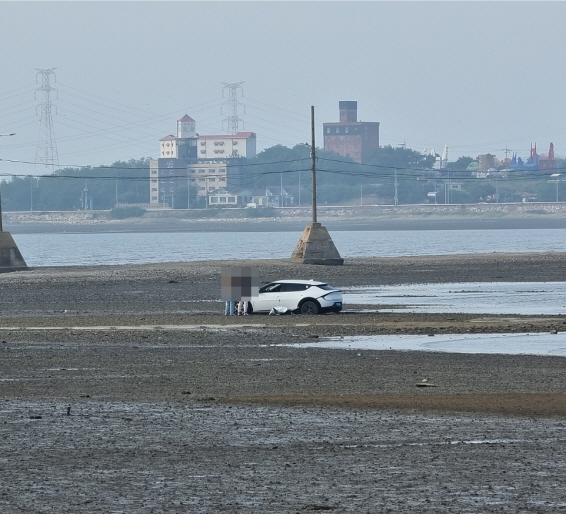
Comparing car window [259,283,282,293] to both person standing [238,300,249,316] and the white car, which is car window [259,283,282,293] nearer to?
the white car

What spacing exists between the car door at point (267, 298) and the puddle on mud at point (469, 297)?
352cm

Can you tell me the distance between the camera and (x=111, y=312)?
133 feet

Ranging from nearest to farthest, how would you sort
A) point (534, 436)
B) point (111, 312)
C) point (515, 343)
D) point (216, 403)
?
point (534, 436) → point (216, 403) → point (515, 343) → point (111, 312)

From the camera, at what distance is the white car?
3806 centimetres

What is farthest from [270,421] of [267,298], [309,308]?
[309,308]

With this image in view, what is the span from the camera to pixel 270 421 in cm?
1647

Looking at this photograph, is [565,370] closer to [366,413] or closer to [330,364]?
[330,364]

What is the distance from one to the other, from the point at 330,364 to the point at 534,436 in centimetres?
931

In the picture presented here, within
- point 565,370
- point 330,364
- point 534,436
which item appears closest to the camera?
point 534,436

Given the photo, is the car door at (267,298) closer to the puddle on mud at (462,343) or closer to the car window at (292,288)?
the car window at (292,288)

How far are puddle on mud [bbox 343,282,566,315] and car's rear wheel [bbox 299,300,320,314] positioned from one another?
245 centimetres

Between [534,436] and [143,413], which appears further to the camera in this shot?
[143,413]

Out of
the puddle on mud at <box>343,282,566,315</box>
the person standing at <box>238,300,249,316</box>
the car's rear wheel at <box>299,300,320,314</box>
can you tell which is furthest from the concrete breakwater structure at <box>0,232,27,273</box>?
the car's rear wheel at <box>299,300,320,314</box>

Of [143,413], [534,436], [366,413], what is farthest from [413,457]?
[143,413]
